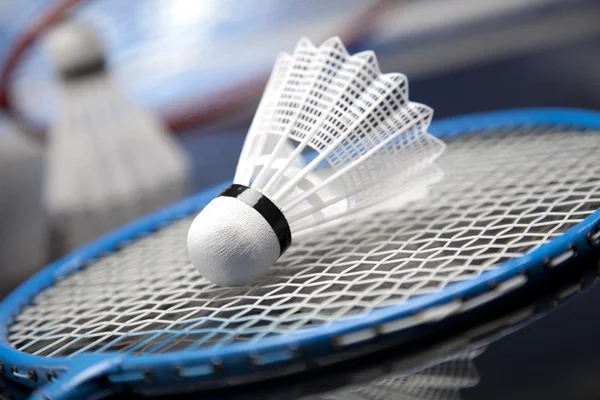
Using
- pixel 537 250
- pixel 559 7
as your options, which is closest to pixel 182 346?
pixel 537 250

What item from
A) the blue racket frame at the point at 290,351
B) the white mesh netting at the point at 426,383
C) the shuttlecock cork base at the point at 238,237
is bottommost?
the white mesh netting at the point at 426,383

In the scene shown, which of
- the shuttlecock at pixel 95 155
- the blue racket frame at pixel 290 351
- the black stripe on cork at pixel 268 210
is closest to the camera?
the blue racket frame at pixel 290 351

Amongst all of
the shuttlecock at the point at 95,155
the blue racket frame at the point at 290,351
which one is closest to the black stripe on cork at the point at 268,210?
the blue racket frame at the point at 290,351

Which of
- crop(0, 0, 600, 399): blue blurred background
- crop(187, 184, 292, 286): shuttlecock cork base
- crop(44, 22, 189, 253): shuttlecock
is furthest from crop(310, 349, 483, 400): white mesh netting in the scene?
crop(44, 22, 189, 253): shuttlecock

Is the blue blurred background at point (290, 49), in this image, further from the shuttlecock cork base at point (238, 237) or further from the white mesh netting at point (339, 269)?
the shuttlecock cork base at point (238, 237)

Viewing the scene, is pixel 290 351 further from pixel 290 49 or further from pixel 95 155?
pixel 290 49

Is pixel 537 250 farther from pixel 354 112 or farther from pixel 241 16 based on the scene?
pixel 241 16
